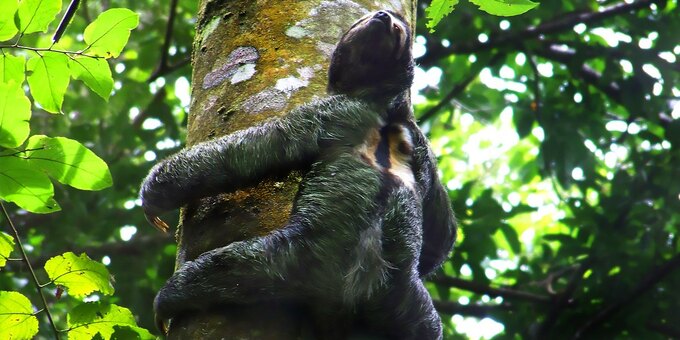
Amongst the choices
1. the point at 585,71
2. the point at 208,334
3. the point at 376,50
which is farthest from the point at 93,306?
the point at 585,71

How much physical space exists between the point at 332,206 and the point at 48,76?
155 centimetres

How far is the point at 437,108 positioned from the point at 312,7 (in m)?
A: 5.32

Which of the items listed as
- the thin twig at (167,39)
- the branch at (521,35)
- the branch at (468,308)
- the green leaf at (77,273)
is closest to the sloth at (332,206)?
the green leaf at (77,273)

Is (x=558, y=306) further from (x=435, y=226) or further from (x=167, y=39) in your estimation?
(x=167, y=39)

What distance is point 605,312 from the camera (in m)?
8.67

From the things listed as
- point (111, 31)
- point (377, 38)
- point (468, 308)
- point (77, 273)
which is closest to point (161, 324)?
point (77, 273)

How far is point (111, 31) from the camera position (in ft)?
12.3

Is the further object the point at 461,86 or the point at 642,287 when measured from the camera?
the point at 461,86

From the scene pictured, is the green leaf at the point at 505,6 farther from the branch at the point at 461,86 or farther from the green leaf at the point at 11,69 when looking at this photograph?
the branch at the point at 461,86

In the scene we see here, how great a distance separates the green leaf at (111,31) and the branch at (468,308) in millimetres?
5992

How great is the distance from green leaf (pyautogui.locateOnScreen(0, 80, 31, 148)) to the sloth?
2.75 ft

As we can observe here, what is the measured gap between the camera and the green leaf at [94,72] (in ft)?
12.6

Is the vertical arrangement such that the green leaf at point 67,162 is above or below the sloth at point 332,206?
above

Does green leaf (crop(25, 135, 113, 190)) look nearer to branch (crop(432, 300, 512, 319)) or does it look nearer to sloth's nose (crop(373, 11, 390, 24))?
sloth's nose (crop(373, 11, 390, 24))
